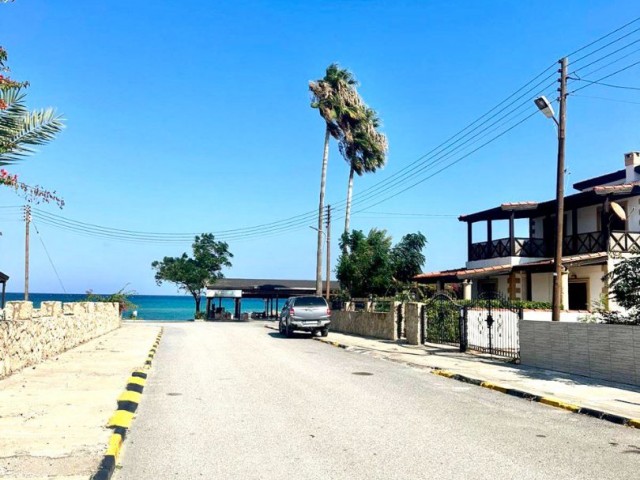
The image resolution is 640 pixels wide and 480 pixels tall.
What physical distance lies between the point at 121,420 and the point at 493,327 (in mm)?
15515

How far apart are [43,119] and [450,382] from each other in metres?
10.5

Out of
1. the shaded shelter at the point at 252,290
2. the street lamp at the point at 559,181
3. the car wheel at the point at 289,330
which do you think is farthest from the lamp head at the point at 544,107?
the shaded shelter at the point at 252,290

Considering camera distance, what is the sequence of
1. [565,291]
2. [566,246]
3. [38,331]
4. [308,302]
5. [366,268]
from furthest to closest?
1. [366,268]
2. [566,246]
3. [308,302]
4. [565,291]
5. [38,331]

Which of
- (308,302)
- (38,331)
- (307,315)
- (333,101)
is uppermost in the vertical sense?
(333,101)

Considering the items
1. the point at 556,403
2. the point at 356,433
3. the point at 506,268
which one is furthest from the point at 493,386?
the point at 506,268

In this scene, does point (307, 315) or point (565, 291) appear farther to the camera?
point (307, 315)

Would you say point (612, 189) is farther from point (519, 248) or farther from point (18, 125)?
point (18, 125)

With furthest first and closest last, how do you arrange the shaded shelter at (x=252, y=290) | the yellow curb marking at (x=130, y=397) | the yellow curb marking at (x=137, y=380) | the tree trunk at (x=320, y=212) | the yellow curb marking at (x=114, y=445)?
the shaded shelter at (x=252, y=290) → the tree trunk at (x=320, y=212) → the yellow curb marking at (x=137, y=380) → the yellow curb marking at (x=130, y=397) → the yellow curb marking at (x=114, y=445)

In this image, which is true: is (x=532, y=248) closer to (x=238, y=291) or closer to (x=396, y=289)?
(x=396, y=289)

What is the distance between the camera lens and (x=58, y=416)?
8695 mm

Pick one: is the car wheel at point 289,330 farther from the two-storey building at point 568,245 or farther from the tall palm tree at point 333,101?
the tall palm tree at point 333,101

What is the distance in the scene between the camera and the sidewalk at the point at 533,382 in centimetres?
1050

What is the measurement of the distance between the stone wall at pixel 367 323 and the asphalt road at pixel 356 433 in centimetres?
1258

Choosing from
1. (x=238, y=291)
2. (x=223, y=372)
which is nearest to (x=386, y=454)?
(x=223, y=372)
